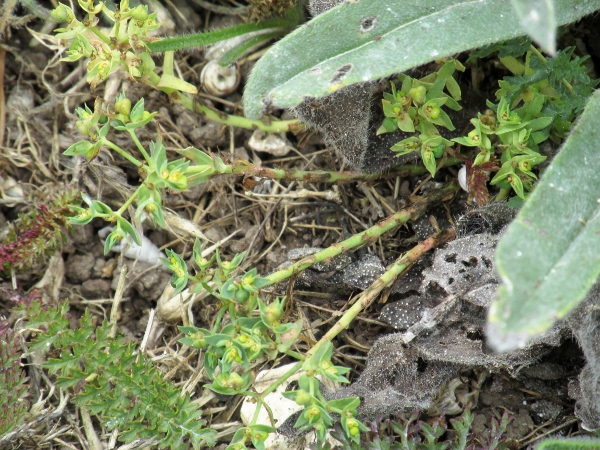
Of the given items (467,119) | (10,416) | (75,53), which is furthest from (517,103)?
(10,416)

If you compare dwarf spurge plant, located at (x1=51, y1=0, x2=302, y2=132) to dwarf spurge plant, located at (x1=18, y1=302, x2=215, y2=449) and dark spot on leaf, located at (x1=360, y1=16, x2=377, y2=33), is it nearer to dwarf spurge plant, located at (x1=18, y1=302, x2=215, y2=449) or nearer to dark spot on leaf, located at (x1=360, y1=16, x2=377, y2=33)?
dark spot on leaf, located at (x1=360, y1=16, x2=377, y2=33)

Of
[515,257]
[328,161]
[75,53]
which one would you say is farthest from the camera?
[328,161]

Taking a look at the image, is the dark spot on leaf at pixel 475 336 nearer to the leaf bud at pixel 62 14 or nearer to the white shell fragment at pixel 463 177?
the white shell fragment at pixel 463 177

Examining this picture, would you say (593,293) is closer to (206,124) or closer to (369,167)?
(369,167)

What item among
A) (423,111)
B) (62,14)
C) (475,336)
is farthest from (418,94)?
(62,14)

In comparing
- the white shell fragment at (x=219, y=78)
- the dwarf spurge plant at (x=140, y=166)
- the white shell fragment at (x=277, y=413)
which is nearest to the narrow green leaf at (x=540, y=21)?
the dwarf spurge plant at (x=140, y=166)
